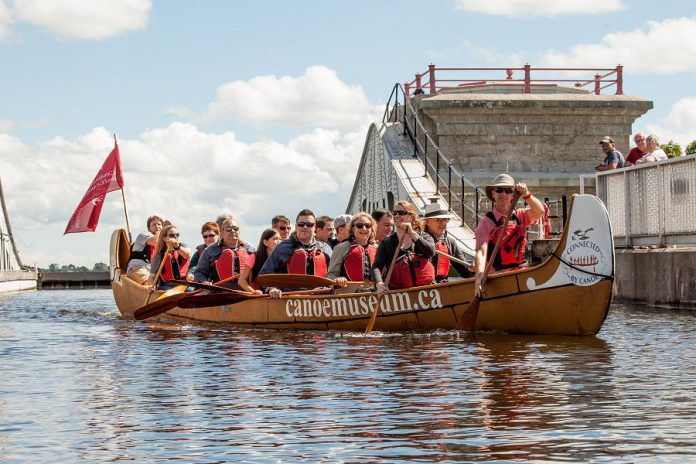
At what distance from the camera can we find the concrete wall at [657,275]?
18.4m

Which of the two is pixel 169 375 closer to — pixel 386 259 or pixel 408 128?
pixel 386 259

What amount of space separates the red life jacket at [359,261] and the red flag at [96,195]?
482 inches

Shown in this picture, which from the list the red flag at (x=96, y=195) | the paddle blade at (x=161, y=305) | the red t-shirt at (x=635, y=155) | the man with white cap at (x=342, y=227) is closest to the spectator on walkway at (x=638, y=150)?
the red t-shirt at (x=635, y=155)

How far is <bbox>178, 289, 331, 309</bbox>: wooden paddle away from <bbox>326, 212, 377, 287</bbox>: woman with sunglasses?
403mm

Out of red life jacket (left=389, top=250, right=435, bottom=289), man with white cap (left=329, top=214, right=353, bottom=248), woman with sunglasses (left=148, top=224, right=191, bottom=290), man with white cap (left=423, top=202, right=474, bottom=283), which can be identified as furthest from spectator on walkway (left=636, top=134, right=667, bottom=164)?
woman with sunglasses (left=148, top=224, right=191, bottom=290)

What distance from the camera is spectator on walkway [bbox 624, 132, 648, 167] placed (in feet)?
67.1

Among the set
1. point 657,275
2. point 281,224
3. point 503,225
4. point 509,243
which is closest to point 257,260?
point 281,224

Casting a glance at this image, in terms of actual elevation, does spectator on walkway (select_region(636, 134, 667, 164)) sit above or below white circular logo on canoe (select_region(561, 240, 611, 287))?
above

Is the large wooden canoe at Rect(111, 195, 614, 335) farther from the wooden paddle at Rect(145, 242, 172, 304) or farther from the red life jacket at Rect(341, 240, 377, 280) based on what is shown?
the wooden paddle at Rect(145, 242, 172, 304)

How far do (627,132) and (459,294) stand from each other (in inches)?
1011

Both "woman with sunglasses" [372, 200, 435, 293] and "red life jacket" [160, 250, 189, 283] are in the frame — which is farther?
"red life jacket" [160, 250, 189, 283]

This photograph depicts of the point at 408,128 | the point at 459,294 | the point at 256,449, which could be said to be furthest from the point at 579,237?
the point at 408,128

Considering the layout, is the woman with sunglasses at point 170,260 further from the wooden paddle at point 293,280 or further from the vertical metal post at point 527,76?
the vertical metal post at point 527,76

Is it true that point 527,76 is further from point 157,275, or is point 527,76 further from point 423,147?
point 157,275
